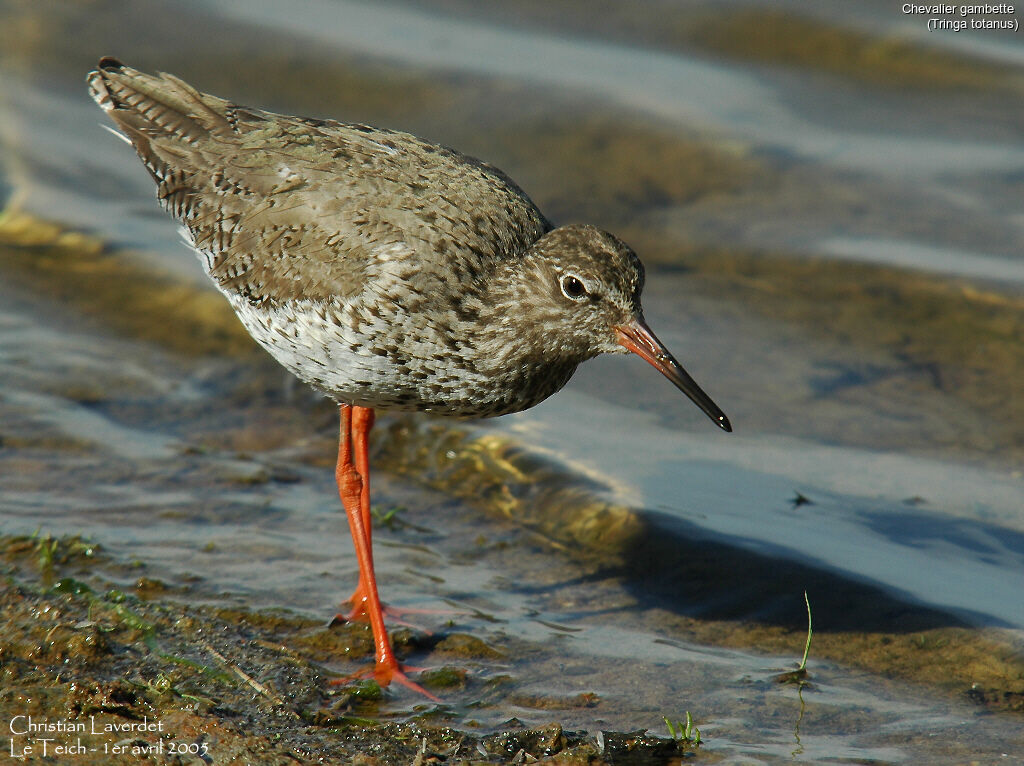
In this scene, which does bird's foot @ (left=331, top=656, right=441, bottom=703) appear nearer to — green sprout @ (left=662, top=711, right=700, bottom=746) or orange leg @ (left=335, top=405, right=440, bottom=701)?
orange leg @ (left=335, top=405, right=440, bottom=701)

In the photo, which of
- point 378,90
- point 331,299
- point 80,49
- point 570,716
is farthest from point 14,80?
point 570,716

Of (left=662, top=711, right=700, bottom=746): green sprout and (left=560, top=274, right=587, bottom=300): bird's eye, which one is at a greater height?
(left=560, top=274, right=587, bottom=300): bird's eye

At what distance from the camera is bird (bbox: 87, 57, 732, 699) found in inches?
234

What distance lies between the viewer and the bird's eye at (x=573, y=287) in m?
5.93

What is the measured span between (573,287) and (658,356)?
0.56 metres

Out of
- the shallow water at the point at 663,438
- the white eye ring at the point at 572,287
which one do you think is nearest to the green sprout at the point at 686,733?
the shallow water at the point at 663,438

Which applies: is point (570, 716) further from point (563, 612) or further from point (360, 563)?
point (360, 563)

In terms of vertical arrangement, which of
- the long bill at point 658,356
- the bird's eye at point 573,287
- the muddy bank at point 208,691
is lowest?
the muddy bank at point 208,691

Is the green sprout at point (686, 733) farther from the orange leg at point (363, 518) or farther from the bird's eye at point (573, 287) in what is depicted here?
the bird's eye at point (573, 287)

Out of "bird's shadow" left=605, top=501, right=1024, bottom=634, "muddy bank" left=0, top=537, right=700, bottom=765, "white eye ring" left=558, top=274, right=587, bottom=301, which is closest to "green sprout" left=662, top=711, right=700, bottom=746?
"muddy bank" left=0, top=537, right=700, bottom=765

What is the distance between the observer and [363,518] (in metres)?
6.79

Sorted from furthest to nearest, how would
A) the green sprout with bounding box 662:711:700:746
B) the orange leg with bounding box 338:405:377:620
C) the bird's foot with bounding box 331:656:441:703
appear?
the orange leg with bounding box 338:405:377:620
the bird's foot with bounding box 331:656:441:703
the green sprout with bounding box 662:711:700:746

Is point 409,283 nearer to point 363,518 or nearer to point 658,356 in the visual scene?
point 658,356

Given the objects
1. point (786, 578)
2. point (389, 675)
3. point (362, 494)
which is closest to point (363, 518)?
point (362, 494)
